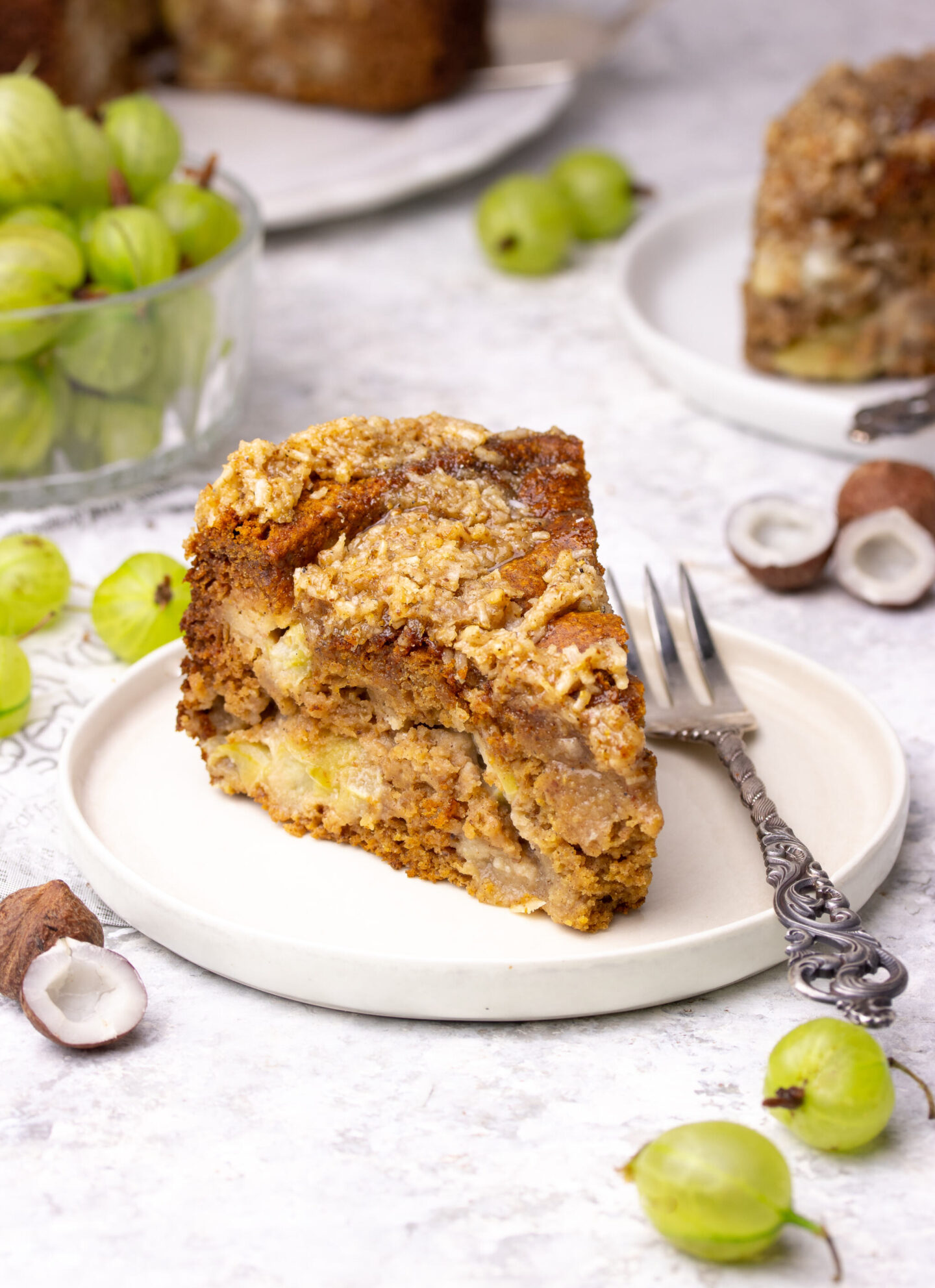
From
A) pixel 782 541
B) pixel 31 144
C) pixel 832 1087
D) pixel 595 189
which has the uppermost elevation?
pixel 31 144

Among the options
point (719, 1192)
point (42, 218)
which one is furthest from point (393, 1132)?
point (42, 218)

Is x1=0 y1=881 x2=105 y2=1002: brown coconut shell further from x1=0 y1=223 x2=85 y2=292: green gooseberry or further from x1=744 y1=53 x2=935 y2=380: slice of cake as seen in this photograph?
x1=744 y1=53 x2=935 y2=380: slice of cake

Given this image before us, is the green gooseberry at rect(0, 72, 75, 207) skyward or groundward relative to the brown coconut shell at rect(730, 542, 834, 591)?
skyward

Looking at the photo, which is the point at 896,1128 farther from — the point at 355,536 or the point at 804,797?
the point at 355,536

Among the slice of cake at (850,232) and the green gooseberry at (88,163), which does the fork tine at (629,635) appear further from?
the green gooseberry at (88,163)

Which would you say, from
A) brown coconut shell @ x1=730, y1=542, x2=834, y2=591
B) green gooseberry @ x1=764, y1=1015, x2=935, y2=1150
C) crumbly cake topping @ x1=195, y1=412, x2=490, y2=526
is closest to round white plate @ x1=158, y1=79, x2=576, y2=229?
brown coconut shell @ x1=730, y1=542, x2=834, y2=591

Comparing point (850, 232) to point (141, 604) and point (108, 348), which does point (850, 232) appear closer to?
point (108, 348)

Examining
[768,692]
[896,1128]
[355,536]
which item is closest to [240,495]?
[355,536]
